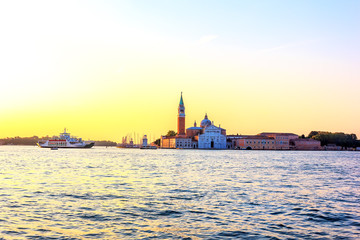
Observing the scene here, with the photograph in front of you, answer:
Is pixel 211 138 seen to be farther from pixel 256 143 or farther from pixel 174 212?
pixel 174 212

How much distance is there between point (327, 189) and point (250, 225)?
428 inches

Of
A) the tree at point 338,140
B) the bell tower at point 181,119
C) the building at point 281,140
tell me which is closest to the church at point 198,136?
the bell tower at point 181,119

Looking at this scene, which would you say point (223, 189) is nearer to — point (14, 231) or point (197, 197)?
point (197, 197)

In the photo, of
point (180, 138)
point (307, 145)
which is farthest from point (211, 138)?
point (307, 145)

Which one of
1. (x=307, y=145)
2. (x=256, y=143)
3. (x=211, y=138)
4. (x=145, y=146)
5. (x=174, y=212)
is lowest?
(x=174, y=212)

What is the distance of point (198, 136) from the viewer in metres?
160

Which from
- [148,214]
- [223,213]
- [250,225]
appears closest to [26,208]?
[148,214]

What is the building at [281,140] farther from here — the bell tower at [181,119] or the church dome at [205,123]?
the bell tower at [181,119]

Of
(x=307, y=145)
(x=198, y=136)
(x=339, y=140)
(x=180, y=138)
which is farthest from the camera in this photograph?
(x=339, y=140)

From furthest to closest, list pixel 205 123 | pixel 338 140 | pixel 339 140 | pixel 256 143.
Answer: pixel 338 140 → pixel 339 140 → pixel 205 123 → pixel 256 143

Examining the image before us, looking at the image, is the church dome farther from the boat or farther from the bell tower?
the boat

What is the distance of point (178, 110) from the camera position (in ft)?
576

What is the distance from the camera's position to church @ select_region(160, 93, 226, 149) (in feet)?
520

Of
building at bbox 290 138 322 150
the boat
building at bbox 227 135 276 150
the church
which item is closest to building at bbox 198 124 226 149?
the church
